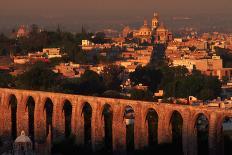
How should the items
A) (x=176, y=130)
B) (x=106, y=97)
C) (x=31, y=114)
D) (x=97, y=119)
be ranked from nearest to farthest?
1. (x=176, y=130)
2. (x=97, y=119)
3. (x=106, y=97)
4. (x=31, y=114)

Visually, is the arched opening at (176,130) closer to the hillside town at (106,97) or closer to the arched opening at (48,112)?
the hillside town at (106,97)

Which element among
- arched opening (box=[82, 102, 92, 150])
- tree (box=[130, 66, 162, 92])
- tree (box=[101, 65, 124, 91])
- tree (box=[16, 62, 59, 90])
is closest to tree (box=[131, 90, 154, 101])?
tree (box=[16, 62, 59, 90])

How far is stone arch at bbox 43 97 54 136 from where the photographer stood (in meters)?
39.4

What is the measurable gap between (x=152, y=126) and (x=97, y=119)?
6.95ft

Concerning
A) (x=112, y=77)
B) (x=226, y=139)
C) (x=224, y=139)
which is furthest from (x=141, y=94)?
(x=224, y=139)

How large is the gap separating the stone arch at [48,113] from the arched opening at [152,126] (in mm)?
4075

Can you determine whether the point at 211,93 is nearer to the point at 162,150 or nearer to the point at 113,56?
the point at 162,150

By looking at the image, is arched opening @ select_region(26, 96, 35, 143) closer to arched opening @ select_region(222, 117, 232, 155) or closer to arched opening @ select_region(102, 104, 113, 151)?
arched opening @ select_region(102, 104, 113, 151)

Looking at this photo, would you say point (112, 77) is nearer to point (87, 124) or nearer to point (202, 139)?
point (87, 124)

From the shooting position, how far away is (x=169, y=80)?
56.3 metres

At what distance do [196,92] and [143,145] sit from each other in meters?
17.2

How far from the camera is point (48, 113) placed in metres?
42.0

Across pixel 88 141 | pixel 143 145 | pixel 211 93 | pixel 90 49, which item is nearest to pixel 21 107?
pixel 88 141

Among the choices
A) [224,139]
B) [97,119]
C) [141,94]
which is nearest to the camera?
[224,139]
